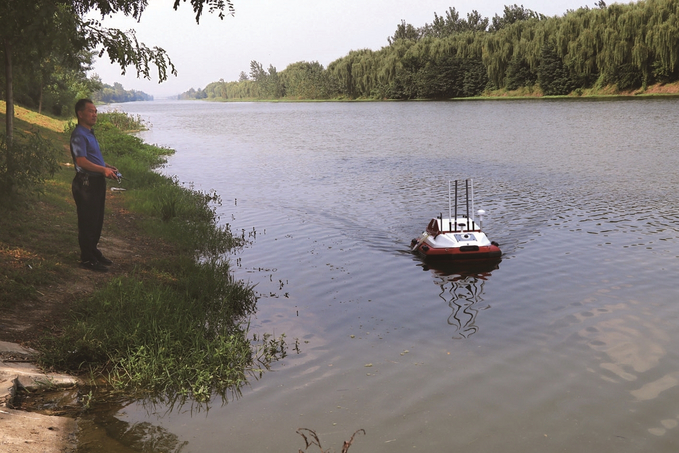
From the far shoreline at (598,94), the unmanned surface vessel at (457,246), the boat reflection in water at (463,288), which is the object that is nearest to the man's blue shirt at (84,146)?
the boat reflection in water at (463,288)

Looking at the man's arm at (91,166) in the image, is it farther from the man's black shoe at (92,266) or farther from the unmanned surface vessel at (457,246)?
the unmanned surface vessel at (457,246)

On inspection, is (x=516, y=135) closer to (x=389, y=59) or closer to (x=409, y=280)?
(x=409, y=280)

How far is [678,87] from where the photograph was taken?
6994 centimetres

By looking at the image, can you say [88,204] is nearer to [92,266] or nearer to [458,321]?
[92,266]

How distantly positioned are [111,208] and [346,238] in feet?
21.5

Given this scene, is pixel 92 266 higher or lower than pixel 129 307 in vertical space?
higher

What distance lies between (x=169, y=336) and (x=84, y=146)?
135 inches

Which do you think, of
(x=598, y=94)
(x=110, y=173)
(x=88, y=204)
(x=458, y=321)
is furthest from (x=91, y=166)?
(x=598, y=94)

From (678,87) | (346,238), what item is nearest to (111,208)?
(346,238)

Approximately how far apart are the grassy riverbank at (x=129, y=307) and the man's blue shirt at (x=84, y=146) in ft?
6.32

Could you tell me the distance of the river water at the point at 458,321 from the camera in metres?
6.89

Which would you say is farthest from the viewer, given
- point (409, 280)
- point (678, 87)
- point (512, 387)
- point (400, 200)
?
point (678, 87)

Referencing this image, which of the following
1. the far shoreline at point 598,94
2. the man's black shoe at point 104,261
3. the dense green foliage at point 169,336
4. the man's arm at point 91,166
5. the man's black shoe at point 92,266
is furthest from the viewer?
the far shoreline at point 598,94

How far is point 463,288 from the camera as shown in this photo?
12.5 meters
